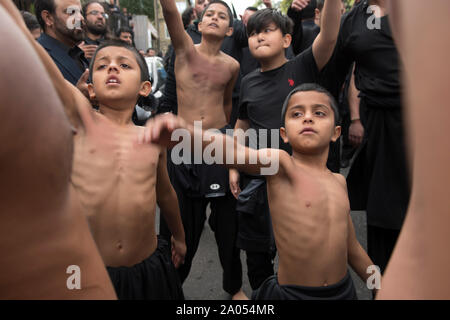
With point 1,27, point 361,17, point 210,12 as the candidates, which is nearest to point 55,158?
point 1,27

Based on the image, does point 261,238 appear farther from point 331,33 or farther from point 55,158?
point 55,158

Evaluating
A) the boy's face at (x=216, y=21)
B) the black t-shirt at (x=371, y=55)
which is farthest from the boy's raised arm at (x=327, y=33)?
the boy's face at (x=216, y=21)

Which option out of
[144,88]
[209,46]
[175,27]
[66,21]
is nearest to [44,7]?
[66,21]

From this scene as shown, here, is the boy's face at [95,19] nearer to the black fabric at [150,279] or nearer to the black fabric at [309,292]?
the black fabric at [150,279]

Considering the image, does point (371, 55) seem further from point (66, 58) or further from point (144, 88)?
point (66, 58)

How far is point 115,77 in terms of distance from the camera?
1.79 meters

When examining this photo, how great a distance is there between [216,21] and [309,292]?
2275mm

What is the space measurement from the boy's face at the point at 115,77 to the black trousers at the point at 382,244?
161cm

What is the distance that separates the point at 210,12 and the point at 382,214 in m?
2.06

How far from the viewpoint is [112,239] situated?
1593 millimetres

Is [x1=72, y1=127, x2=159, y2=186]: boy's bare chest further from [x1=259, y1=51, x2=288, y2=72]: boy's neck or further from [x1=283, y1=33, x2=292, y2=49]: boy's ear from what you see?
[x1=283, y1=33, x2=292, y2=49]: boy's ear

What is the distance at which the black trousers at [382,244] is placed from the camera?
2.19m

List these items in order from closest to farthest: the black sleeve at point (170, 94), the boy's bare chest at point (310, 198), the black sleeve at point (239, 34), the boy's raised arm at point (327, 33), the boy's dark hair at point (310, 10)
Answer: the boy's bare chest at point (310, 198), the boy's raised arm at point (327, 33), the black sleeve at point (170, 94), the boy's dark hair at point (310, 10), the black sleeve at point (239, 34)
